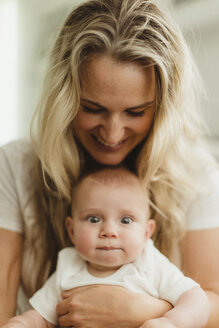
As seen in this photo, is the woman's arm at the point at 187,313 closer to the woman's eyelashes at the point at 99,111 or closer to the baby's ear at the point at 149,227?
the baby's ear at the point at 149,227

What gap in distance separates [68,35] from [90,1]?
11 centimetres

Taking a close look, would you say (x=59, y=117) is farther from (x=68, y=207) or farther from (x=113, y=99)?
(x=68, y=207)

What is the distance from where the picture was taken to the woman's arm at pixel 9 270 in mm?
1301

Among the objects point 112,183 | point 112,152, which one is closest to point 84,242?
point 112,183

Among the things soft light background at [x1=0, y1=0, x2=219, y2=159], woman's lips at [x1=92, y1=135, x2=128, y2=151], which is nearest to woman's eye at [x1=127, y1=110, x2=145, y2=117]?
woman's lips at [x1=92, y1=135, x2=128, y2=151]

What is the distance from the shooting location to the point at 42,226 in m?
1.37

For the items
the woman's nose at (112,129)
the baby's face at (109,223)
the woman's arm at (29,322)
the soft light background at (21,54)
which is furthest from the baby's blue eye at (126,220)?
the soft light background at (21,54)

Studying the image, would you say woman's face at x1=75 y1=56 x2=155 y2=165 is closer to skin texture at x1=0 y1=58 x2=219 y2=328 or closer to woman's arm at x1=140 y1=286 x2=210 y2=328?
skin texture at x1=0 y1=58 x2=219 y2=328

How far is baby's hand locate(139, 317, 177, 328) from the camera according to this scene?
3.28ft

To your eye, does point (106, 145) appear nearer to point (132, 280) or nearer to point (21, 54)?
point (132, 280)

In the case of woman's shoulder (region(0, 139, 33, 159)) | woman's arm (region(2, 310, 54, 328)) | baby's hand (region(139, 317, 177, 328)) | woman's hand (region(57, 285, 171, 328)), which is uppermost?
woman's shoulder (region(0, 139, 33, 159))

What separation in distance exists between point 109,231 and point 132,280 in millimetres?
148

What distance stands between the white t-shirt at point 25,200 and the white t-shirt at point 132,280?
0.19 m

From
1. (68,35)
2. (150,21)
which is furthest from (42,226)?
(150,21)
